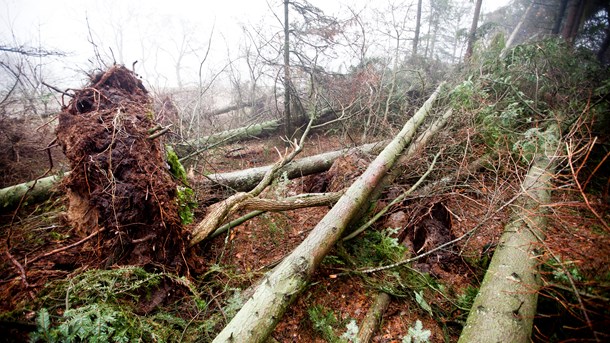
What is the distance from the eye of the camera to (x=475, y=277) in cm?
297

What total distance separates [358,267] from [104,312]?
249 cm

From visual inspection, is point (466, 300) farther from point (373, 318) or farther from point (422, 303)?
point (373, 318)

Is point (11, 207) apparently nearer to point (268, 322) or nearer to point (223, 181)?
point (223, 181)

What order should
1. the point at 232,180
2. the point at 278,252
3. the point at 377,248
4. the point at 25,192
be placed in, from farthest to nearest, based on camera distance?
the point at 232,180
the point at 25,192
the point at 278,252
the point at 377,248

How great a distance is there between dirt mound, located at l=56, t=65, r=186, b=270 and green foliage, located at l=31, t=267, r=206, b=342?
278mm

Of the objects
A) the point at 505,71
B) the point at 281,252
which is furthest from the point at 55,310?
the point at 505,71

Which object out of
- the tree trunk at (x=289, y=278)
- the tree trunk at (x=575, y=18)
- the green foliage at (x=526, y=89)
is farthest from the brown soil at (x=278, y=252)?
the tree trunk at (x=575, y=18)

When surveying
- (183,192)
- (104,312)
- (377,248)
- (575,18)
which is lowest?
(377,248)

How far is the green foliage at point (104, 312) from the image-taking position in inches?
66.5

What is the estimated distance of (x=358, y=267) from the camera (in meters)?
3.05

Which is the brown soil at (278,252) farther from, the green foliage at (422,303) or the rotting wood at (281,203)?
the rotting wood at (281,203)

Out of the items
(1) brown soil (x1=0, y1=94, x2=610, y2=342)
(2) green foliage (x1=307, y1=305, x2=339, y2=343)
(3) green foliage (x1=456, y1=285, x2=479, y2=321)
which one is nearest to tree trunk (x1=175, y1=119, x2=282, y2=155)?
(1) brown soil (x1=0, y1=94, x2=610, y2=342)

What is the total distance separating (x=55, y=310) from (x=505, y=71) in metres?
8.64

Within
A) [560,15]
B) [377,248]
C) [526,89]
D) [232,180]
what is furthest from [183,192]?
[560,15]
